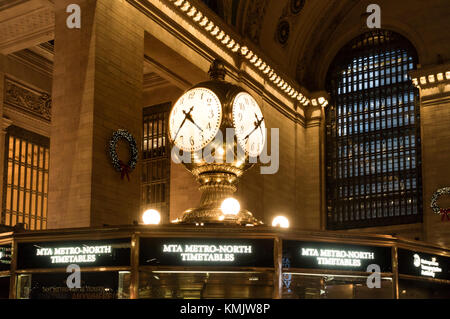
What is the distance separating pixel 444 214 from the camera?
76.0 ft

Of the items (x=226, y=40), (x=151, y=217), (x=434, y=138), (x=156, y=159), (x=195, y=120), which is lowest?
(x=151, y=217)

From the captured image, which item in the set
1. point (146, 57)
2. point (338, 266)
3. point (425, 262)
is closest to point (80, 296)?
point (338, 266)

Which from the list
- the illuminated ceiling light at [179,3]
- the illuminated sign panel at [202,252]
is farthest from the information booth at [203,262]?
the illuminated ceiling light at [179,3]

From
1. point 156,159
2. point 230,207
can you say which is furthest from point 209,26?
point 230,207

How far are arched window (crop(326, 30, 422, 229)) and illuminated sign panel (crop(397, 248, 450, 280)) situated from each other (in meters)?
19.1

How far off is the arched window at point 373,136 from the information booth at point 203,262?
19.8 meters

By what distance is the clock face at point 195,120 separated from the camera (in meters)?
5.86

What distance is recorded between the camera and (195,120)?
5953 millimetres

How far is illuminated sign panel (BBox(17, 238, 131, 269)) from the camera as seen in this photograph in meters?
4.98

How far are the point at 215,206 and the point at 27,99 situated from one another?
64.2 feet

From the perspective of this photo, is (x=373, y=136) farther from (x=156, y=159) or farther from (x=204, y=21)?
(x=204, y=21)

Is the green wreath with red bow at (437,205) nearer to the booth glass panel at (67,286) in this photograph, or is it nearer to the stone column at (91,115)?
the stone column at (91,115)

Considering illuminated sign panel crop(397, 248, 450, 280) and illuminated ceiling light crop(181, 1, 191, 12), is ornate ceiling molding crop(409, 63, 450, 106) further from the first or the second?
illuminated sign panel crop(397, 248, 450, 280)

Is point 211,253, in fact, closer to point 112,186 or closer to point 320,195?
point 112,186
